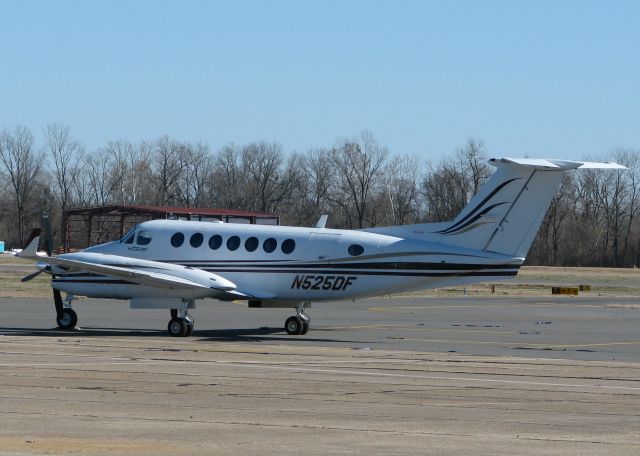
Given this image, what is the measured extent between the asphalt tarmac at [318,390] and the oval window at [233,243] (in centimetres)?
230

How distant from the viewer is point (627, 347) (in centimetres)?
3028

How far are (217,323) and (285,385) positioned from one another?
1846 cm

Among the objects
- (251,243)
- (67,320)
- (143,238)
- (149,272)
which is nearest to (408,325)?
(251,243)

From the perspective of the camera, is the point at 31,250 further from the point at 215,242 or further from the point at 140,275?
the point at 215,242

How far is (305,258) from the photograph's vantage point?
32.5 metres

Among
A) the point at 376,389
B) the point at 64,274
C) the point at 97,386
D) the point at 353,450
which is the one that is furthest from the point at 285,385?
the point at 64,274

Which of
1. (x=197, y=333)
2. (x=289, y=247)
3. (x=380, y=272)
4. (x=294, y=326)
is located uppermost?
(x=289, y=247)

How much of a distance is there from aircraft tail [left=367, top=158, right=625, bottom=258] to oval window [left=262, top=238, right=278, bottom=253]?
4.75 m

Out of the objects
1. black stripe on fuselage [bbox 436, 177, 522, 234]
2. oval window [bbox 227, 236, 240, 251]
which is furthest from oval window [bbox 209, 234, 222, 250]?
black stripe on fuselage [bbox 436, 177, 522, 234]

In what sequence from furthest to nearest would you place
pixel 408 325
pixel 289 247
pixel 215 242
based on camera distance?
pixel 408 325 < pixel 215 242 < pixel 289 247

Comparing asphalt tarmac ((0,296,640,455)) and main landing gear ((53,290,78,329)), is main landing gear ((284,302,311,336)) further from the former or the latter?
main landing gear ((53,290,78,329))

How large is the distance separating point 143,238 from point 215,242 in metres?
2.02

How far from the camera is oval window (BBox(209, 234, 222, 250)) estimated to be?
110 feet

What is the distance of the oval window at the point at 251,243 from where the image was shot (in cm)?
3319
